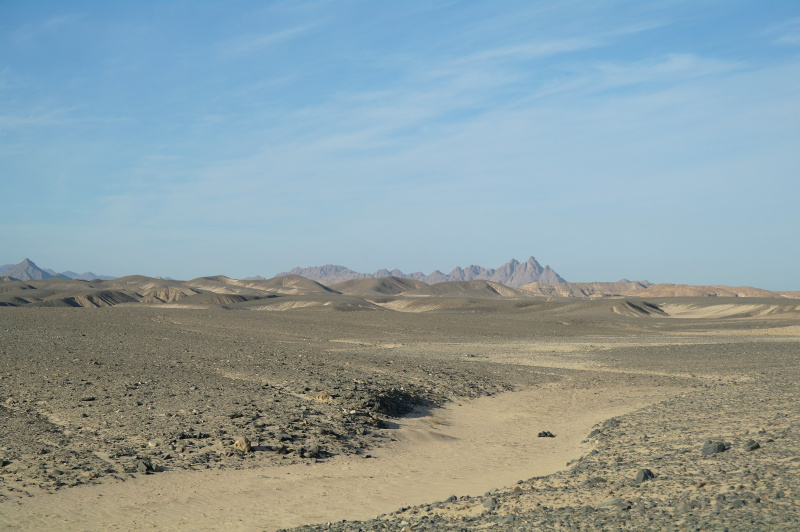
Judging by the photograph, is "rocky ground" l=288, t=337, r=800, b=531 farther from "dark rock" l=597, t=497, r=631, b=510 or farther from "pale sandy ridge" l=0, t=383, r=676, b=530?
"pale sandy ridge" l=0, t=383, r=676, b=530

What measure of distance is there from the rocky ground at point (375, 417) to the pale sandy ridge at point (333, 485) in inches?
17.9

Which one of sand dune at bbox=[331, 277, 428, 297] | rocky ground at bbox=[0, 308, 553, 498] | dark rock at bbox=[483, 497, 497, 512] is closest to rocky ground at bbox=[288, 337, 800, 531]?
dark rock at bbox=[483, 497, 497, 512]

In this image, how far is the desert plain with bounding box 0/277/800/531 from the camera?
26.9ft

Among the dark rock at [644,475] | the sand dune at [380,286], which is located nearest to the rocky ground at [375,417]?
the dark rock at [644,475]

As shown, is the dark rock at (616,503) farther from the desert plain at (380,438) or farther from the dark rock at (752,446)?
the dark rock at (752,446)

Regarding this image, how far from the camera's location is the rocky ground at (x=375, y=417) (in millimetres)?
7910

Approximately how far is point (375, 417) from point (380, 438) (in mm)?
1199

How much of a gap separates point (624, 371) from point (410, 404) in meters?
11.1

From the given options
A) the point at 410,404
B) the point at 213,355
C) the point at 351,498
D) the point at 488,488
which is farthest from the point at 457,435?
the point at 213,355

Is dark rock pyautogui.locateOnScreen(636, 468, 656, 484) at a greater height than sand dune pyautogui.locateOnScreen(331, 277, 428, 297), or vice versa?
sand dune pyautogui.locateOnScreen(331, 277, 428, 297)

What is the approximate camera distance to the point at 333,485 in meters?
10.2

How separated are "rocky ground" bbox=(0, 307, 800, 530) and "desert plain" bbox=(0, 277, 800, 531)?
5 centimetres

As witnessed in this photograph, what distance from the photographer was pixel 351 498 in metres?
9.63

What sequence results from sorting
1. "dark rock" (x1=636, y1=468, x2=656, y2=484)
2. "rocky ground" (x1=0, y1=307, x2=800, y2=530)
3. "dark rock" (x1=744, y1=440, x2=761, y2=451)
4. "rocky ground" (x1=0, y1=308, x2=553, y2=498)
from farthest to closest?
"rocky ground" (x1=0, y1=308, x2=553, y2=498)
"dark rock" (x1=744, y1=440, x2=761, y2=451)
"dark rock" (x1=636, y1=468, x2=656, y2=484)
"rocky ground" (x1=0, y1=307, x2=800, y2=530)
